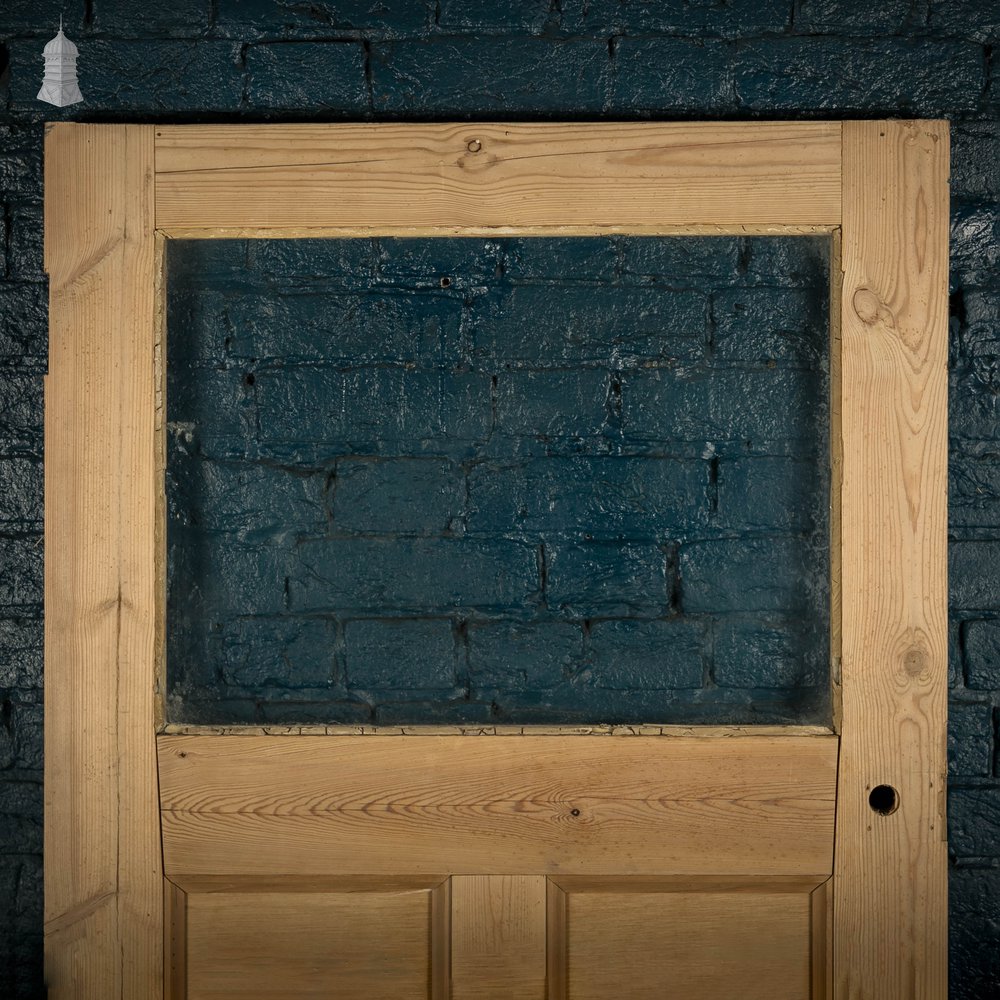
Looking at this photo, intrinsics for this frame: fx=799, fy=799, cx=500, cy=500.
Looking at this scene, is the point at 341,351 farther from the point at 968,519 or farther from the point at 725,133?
the point at 968,519

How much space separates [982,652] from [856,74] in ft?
3.09

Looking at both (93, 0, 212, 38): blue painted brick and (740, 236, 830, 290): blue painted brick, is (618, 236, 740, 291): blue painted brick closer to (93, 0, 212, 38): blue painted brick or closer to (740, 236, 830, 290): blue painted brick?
(740, 236, 830, 290): blue painted brick

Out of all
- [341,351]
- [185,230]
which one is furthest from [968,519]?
[185,230]

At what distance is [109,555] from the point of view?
1.25 m

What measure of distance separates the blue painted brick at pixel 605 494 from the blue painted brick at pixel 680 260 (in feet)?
0.96

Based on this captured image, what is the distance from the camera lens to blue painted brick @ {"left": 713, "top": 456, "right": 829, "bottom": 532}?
1.28m

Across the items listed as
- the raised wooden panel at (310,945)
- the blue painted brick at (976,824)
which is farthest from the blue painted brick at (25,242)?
the blue painted brick at (976,824)

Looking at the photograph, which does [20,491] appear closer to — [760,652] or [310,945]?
[310,945]

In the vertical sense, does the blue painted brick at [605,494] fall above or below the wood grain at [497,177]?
below

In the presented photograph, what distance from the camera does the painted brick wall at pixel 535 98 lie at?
1.27 m

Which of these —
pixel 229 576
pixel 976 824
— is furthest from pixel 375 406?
pixel 976 824

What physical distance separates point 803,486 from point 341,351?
772mm

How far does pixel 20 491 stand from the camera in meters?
1.29

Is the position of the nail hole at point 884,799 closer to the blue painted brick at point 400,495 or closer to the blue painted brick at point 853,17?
the blue painted brick at point 400,495
